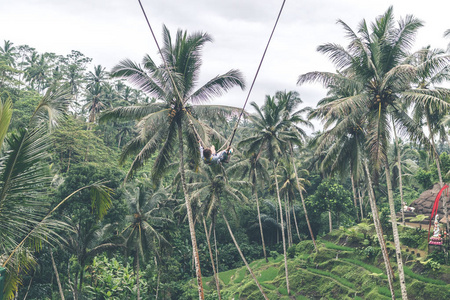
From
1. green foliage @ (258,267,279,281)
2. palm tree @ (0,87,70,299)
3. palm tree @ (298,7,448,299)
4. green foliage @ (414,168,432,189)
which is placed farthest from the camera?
green foliage @ (258,267,279,281)

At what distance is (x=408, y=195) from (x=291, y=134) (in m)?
23.7

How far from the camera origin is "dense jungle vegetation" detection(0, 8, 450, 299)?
226 inches

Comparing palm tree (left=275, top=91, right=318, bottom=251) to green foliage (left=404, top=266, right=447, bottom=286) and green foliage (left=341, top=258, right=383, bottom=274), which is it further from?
green foliage (left=404, top=266, right=447, bottom=286)

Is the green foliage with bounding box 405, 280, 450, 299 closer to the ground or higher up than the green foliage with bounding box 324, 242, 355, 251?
closer to the ground

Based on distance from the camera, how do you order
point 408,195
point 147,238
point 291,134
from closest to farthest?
point 147,238 → point 291,134 → point 408,195

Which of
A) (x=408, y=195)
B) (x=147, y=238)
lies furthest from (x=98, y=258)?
(x=408, y=195)

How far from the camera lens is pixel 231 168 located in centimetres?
2450

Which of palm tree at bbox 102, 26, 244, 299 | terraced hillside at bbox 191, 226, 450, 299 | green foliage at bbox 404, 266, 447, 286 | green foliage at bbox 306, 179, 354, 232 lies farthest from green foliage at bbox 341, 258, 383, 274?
palm tree at bbox 102, 26, 244, 299

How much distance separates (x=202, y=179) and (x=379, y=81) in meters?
13.0

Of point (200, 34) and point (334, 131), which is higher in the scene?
point (200, 34)

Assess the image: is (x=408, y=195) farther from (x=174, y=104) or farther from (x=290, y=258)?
(x=174, y=104)

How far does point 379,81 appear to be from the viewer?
1298cm

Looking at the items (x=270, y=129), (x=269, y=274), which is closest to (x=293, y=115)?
(x=270, y=129)

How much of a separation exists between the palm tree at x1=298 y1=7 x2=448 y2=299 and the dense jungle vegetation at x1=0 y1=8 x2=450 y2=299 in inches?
2.0
